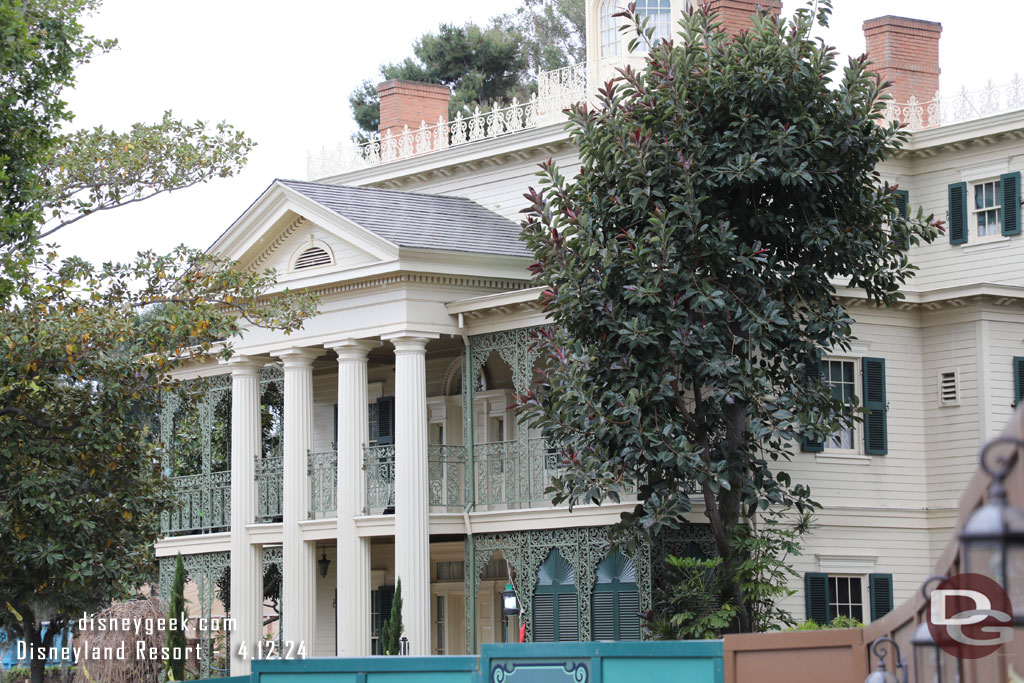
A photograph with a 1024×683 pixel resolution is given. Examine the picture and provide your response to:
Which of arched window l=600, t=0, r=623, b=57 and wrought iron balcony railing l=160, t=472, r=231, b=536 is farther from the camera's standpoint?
arched window l=600, t=0, r=623, b=57

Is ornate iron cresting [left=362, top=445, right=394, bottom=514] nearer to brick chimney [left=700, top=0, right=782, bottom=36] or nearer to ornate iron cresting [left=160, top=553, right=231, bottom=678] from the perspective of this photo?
ornate iron cresting [left=160, top=553, right=231, bottom=678]

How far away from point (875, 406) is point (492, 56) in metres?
34.7

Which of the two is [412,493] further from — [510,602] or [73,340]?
[73,340]

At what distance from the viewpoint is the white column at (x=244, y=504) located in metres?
27.8

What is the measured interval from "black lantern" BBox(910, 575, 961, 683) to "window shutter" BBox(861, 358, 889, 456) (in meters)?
17.2

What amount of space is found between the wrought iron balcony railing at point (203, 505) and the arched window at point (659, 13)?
1245 cm

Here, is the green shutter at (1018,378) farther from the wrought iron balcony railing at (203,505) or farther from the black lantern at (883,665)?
the black lantern at (883,665)

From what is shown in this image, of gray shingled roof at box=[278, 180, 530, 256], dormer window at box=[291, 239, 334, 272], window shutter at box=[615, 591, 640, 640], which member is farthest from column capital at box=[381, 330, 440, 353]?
window shutter at box=[615, 591, 640, 640]

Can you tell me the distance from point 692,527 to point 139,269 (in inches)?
360

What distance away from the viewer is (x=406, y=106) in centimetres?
3428

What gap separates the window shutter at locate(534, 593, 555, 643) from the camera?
2395 cm

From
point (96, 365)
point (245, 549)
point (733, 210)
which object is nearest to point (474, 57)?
point (245, 549)

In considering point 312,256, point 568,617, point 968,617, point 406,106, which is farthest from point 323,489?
point 968,617

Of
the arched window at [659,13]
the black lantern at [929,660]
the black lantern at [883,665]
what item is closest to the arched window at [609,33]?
the arched window at [659,13]
